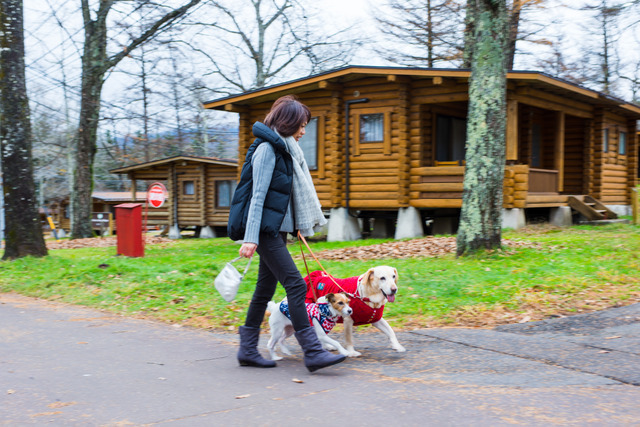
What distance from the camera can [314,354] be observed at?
4266mm

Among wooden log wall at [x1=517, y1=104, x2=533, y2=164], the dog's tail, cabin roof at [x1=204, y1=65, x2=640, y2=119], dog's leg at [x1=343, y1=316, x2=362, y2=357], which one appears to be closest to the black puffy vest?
the dog's tail

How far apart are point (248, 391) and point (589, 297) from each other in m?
4.96

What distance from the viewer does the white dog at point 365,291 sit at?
4668mm

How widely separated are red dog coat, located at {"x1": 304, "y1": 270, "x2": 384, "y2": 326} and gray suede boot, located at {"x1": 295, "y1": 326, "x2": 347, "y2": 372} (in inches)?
19.4

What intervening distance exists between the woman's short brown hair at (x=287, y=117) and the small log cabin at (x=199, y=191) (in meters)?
22.5

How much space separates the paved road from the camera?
3420 millimetres

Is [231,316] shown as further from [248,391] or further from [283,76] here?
[283,76]

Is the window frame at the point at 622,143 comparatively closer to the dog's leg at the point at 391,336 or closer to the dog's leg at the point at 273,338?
the dog's leg at the point at 391,336

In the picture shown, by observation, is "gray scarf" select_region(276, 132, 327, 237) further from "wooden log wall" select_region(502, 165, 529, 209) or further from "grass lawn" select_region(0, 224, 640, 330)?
"wooden log wall" select_region(502, 165, 529, 209)

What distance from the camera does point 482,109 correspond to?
1022 cm

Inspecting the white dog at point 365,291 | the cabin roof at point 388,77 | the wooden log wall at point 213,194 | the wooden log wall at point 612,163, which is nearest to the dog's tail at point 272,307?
the white dog at point 365,291

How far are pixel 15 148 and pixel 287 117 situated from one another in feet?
29.6

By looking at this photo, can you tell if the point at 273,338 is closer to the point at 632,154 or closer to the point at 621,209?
the point at 621,209

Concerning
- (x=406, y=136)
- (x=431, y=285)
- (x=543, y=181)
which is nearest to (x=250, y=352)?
(x=431, y=285)
